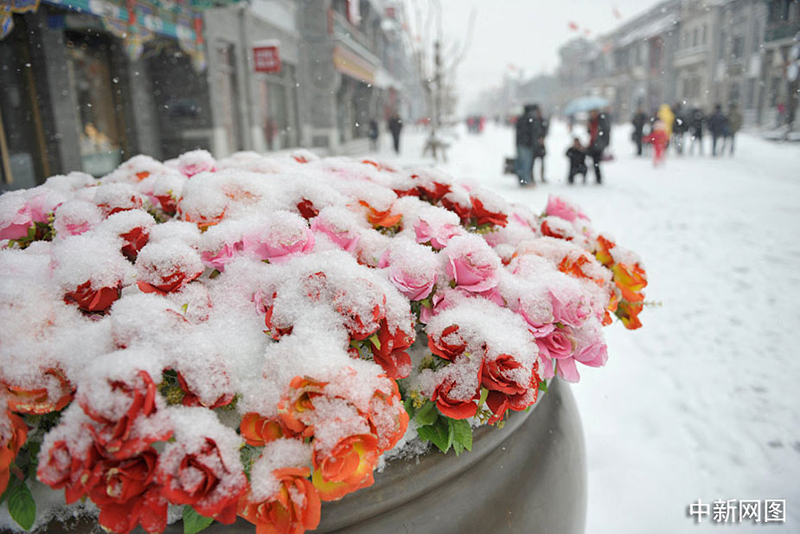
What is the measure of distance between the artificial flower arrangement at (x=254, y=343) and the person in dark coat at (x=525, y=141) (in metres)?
9.11

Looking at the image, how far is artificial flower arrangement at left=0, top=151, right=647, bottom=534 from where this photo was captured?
0.73 metres

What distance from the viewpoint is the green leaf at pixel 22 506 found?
2.59 feet

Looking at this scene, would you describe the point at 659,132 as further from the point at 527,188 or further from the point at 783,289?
the point at 783,289

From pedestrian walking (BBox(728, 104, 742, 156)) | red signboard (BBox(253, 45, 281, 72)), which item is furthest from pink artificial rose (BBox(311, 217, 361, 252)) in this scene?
pedestrian walking (BBox(728, 104, 742, 156))

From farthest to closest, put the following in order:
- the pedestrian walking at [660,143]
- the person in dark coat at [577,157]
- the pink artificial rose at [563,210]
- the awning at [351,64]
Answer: the awning at [351,64] < the pedestrian walking at [660,143] < the person in dark coat at [577,157] < the pink artificial rose at [563,210]

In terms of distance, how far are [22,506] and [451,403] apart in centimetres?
73

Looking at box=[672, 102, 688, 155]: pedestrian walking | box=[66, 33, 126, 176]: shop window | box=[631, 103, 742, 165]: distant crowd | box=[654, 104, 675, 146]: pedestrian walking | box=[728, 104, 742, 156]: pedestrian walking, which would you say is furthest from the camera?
box=[728, 104, 742, 156]: pedestrian walking

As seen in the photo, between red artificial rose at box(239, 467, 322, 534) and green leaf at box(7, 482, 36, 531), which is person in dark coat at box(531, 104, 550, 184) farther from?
green leaf at box(7, 482, 36, 531)

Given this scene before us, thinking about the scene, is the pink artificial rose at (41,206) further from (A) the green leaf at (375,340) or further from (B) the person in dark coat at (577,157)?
(B) the person in dark coat at (577,157)

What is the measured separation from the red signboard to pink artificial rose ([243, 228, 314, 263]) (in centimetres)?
1246

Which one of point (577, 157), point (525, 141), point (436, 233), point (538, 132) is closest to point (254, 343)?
point (436, 233)

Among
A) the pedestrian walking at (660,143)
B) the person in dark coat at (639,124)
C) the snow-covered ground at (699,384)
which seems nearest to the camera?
the snow-covered ground at (699,384)

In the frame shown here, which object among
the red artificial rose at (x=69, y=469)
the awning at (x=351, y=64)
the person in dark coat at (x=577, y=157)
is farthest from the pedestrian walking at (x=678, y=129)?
the red artificial rose at (x=69, y=469)

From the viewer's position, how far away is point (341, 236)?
1169mm
